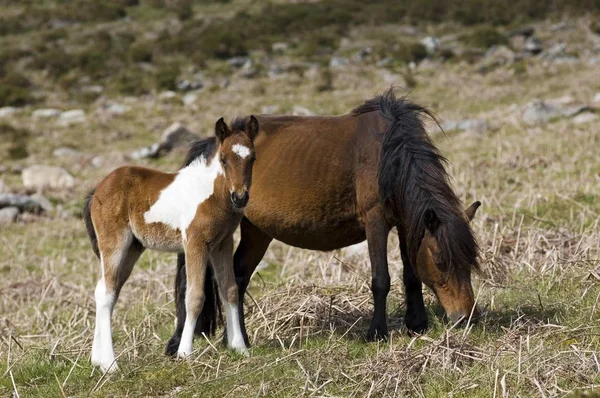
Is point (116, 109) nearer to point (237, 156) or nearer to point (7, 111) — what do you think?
point (7, 111)

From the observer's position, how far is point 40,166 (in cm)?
1952

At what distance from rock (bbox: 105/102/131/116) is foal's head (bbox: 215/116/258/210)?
22.3 metres

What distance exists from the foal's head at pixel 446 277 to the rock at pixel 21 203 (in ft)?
37.1

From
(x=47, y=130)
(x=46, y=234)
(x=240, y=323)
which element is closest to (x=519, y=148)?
(x=46, y=234)

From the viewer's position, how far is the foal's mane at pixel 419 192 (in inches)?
241

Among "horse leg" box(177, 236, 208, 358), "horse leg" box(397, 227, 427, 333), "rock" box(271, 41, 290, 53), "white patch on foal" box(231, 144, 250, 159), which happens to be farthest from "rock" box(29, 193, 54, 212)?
"rock" box(271, 41, 290, 53)

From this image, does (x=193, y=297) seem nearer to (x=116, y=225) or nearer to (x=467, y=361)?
(x=116, y=225)

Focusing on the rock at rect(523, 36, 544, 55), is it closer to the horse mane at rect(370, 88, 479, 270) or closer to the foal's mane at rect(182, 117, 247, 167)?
the foal's mane at rect(182, 117, 247, 167)

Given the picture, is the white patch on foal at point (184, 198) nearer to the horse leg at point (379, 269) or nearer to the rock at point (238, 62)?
the horse leg at point (379, 269)

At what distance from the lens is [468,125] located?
1900 cm

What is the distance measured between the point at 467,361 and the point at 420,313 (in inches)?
49.4

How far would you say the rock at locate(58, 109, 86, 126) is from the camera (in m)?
27.1

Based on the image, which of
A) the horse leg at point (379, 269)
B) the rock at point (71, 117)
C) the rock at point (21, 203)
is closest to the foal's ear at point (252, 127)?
the horse leg at point (379, 269)

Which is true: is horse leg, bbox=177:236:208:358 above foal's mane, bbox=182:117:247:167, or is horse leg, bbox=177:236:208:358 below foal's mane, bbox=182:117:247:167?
below
